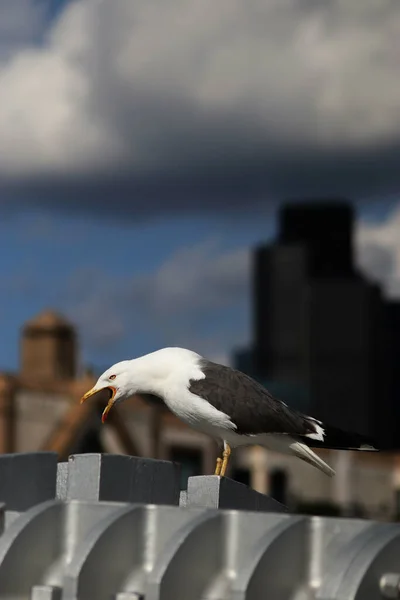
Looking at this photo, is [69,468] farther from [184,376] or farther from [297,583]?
[184,376]

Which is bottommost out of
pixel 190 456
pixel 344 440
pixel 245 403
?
pixel 344 440

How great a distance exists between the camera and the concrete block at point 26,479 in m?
11.0

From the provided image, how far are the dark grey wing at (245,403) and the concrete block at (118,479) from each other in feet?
9.35

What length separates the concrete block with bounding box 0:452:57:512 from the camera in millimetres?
10961

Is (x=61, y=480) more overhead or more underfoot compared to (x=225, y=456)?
more underfoot

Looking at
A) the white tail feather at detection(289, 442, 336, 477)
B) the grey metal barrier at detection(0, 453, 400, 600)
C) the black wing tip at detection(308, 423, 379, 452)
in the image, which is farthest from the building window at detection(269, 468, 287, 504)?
the grey metal barrier at detection(0, 453, 400, 600)

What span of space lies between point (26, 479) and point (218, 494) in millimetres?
1313

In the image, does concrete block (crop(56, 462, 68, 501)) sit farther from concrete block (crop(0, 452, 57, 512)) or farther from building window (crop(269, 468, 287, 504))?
building window (crop(269, 468, 287, 504))

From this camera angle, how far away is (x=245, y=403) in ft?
46.6

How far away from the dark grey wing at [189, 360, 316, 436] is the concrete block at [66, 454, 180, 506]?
285cm

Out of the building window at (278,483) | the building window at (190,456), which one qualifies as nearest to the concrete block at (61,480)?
the building window at (190,456)

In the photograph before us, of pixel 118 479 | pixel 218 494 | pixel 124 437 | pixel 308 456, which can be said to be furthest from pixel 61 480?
pixel 124 437

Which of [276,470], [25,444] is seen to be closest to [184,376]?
[25,444]

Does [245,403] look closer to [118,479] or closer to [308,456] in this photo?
[308,456]
